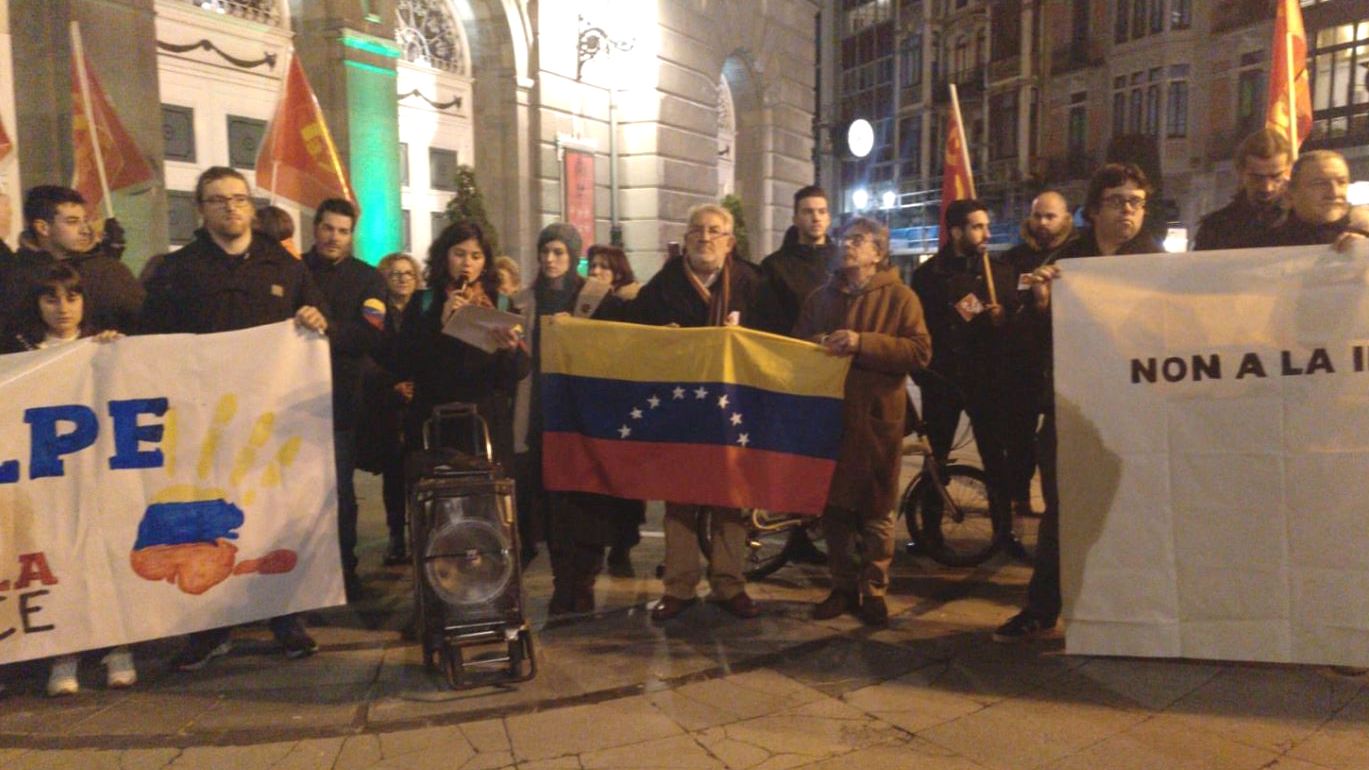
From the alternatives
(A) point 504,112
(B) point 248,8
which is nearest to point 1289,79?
(B) point 248,8

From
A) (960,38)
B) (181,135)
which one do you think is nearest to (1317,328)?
(181,135)

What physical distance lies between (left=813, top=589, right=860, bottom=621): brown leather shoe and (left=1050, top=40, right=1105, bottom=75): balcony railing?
4106 cm

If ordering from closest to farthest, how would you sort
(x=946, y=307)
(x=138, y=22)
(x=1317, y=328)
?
(x=1317, y=328) < (x=946, y=307) < (x=138, y=22)

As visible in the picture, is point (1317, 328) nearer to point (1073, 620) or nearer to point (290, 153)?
point (1073, 620)

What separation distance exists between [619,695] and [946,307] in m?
3.18

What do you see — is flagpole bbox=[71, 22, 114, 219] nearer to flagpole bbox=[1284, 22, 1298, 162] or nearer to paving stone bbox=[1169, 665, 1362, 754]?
paving stone bbox=[1169, 665, 1362, 754]

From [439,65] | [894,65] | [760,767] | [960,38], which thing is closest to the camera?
[760,767]

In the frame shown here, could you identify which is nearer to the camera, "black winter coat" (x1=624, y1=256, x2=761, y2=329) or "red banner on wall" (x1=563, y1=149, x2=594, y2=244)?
"black winter coat" (x1=624, y1=256, x2=761, y2=329)

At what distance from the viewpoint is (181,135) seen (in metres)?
11.3

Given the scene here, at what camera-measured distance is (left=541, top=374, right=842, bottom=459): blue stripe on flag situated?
15.4ft

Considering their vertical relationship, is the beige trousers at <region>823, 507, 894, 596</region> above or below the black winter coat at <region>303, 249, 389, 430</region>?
below

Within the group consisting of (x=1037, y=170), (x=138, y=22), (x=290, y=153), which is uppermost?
(x=1037, y=170)

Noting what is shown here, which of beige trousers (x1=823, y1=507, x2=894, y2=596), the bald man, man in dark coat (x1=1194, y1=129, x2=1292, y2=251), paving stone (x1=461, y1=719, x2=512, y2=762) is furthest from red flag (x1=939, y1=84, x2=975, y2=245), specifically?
paving stone (x1=461, y1=719, x2=512, y2=762)

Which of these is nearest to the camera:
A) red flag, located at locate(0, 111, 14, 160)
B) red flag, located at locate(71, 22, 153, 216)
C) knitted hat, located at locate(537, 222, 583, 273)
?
knitted hat, located at locate(537, 222, 583, 273)
